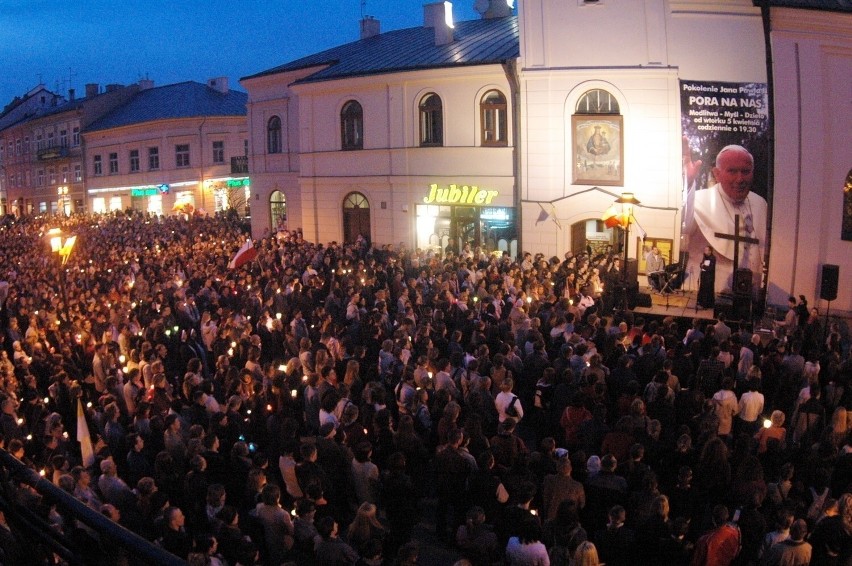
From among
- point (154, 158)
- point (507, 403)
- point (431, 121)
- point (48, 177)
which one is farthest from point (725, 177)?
point (48, 177)

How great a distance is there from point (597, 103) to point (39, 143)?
5029cm

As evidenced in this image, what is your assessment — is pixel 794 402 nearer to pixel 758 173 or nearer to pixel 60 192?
pixel 758 173

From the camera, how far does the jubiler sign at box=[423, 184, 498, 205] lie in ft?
78.1

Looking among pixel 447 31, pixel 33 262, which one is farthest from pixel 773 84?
pixel 33 262

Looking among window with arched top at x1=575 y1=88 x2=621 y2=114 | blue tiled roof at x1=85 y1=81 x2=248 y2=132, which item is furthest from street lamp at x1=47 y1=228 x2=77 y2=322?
blue tiled roof at x1=85 y1=81 x2=248 y2=132

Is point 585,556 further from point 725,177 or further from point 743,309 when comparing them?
point 725,177

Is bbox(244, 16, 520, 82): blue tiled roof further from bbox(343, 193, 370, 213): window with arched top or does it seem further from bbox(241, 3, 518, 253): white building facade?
bbox(343, 193, 370, 213): window with arched top

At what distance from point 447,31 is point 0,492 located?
25.9 metres

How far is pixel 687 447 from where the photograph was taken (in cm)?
767

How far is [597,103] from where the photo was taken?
21.3 metres

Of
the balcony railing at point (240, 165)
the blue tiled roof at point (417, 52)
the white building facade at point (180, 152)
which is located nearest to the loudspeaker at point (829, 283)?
the blue tiled roof at point (417, 52)

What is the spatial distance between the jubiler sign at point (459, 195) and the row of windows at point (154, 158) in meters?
24.0

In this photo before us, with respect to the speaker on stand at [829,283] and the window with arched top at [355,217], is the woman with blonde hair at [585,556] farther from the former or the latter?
the window with arched top at [355,217]

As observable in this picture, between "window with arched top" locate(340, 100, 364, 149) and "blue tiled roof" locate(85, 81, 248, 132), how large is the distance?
19.8 meters
